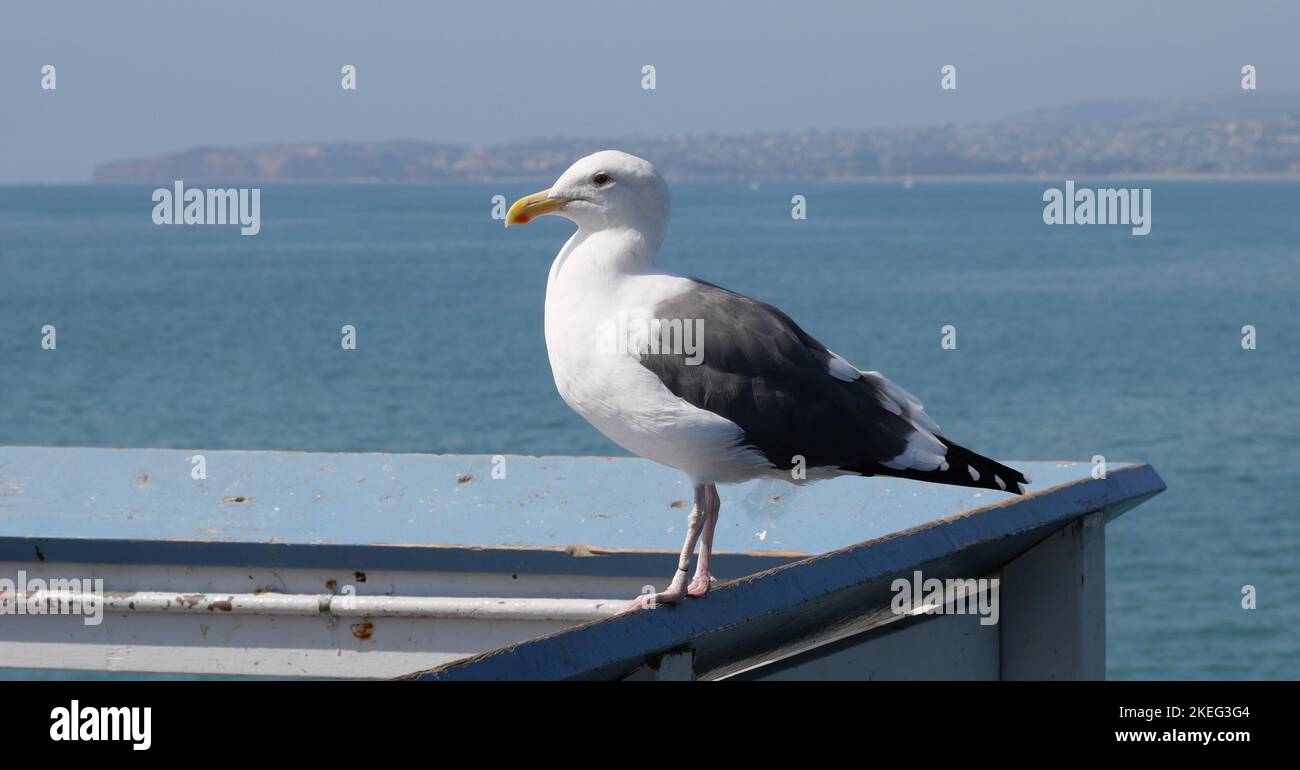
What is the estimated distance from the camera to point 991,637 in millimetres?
4375

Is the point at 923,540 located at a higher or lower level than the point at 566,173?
lower

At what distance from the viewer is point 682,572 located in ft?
12.3

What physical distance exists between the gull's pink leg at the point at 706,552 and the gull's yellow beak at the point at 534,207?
816 mm

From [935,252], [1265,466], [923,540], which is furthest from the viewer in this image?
[935,252]

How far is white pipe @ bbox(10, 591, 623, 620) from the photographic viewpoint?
5.12 metres

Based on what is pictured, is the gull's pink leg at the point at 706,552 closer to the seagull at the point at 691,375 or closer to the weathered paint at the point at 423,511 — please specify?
the seagull at the point at 691,375

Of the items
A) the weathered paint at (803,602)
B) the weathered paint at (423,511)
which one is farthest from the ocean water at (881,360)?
the weathered paint at (803,602)

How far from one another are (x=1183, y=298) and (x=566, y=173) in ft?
192

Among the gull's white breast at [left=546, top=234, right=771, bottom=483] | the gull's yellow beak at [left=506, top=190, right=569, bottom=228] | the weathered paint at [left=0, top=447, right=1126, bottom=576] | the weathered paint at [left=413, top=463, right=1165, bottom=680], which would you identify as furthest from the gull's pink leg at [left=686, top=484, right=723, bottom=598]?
the weathered paint at [left=0, top=447, right=1126, bottom=576]

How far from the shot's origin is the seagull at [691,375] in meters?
3.88
